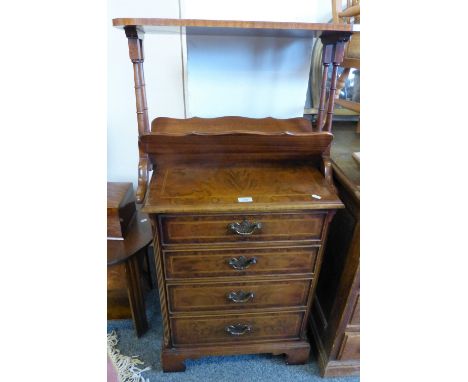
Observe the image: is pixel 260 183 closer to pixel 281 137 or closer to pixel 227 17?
pixel 281 137

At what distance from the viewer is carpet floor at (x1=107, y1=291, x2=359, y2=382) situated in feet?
3.84

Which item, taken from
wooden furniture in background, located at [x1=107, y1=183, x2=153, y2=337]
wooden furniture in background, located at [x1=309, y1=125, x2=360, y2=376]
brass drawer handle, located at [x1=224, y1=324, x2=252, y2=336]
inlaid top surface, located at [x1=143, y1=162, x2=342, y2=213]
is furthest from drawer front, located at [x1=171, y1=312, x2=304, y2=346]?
inlaid top surface, located at [x1=143, y1=162, x2=342, y2=213]

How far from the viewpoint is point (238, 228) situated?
871mm

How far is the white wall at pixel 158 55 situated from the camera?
1.12 meters

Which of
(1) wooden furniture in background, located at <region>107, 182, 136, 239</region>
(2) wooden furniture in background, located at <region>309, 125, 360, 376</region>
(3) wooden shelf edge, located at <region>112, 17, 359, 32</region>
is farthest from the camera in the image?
(1) wooden furniture in background, located at <region>107, 182, 136, 239</region>

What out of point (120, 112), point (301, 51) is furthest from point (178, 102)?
point (301, 51)

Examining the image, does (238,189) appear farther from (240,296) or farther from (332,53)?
(332,53)

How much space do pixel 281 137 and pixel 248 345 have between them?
0.82 metres

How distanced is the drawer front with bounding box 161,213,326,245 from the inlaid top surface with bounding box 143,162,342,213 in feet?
0.15

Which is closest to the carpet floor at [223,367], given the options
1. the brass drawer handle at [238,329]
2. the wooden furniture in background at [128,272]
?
the wooden furniture in background at [128,272]

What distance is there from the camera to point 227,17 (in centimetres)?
112

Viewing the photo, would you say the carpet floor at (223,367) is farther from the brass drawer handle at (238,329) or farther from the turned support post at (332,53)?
the turned support post at (332,53)

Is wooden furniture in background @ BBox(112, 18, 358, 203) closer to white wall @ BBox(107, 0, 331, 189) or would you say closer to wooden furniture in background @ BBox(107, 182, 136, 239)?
white wall @ BBox(107, 0, 331, 189)

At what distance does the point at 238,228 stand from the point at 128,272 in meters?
0.58
